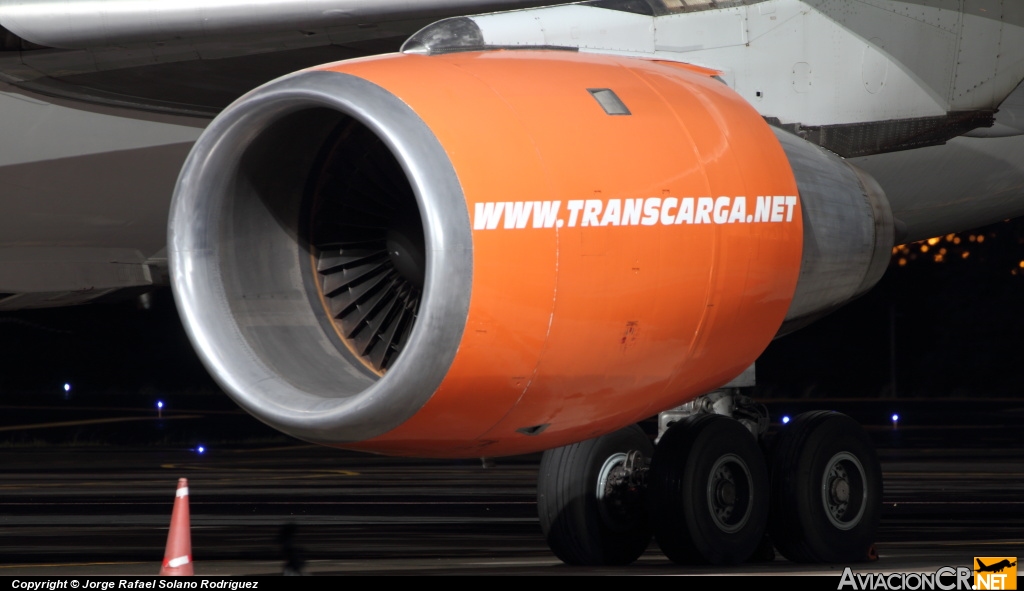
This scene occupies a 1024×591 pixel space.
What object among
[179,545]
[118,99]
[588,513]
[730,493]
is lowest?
[588,513]

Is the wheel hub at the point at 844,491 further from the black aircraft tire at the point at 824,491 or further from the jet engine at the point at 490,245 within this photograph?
the jet engine at the point at 490,245

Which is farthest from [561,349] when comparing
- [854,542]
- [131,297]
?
[131,297]

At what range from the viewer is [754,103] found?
Answer: 6477 mm

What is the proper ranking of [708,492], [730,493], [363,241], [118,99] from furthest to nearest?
[118,99] → [730,493] → [708,492] → [363,241]

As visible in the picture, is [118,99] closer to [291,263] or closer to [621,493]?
[291,263]

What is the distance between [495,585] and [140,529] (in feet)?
13.8

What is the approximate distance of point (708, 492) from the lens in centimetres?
732

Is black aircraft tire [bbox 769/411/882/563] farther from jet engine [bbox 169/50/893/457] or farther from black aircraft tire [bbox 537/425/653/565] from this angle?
jet engine [bbox 169/50/893/457]

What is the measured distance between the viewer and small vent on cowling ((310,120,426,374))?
586cm

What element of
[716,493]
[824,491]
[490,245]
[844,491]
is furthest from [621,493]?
[490,245]

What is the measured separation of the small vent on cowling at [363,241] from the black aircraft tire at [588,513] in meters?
2.10

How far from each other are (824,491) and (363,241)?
117 inches

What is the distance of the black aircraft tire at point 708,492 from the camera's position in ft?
23.8

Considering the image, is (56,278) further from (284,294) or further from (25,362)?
(25,362)
